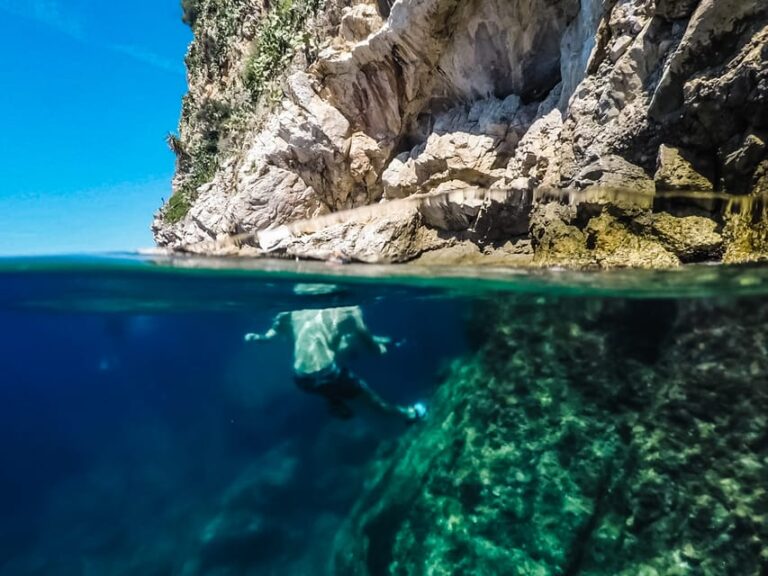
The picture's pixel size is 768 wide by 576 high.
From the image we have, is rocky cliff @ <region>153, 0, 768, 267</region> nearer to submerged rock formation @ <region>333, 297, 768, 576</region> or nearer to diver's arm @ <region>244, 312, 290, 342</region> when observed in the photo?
submerged rock formation @ <region>333, 297, 768, 576</region>

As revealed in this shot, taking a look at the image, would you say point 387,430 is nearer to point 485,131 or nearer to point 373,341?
point 373,341

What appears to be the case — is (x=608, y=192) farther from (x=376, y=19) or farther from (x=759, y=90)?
(x=376, y=19)

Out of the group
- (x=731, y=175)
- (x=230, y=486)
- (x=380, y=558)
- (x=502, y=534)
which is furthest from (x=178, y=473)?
(x=731, y=175)

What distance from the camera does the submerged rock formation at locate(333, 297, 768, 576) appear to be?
20.0 ft

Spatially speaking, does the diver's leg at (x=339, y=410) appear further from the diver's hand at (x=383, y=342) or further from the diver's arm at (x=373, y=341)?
the diver's hand at (x=383, y=342)

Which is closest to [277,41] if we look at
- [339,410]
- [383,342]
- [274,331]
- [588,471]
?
[274,331]

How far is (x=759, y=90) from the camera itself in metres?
8.17

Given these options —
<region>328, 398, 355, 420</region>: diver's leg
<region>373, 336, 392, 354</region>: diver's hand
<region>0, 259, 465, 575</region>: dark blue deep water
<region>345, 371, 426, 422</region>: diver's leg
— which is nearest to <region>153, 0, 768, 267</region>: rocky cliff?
<region>373, 336, 392, 354</region>: diver's hand

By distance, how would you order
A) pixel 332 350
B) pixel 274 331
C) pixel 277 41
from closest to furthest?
pixel 332 350 → pixel 274 331 → pixel 277 41

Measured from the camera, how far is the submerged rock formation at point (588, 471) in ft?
20.0

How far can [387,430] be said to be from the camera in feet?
27.2

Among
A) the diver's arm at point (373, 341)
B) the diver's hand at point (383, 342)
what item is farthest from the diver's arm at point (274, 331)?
the diver's hand at point (383, 342)

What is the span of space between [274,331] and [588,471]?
7.55 m

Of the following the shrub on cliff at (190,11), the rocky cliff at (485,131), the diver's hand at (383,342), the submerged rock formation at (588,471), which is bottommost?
the submerged rock formation at (588,471)
